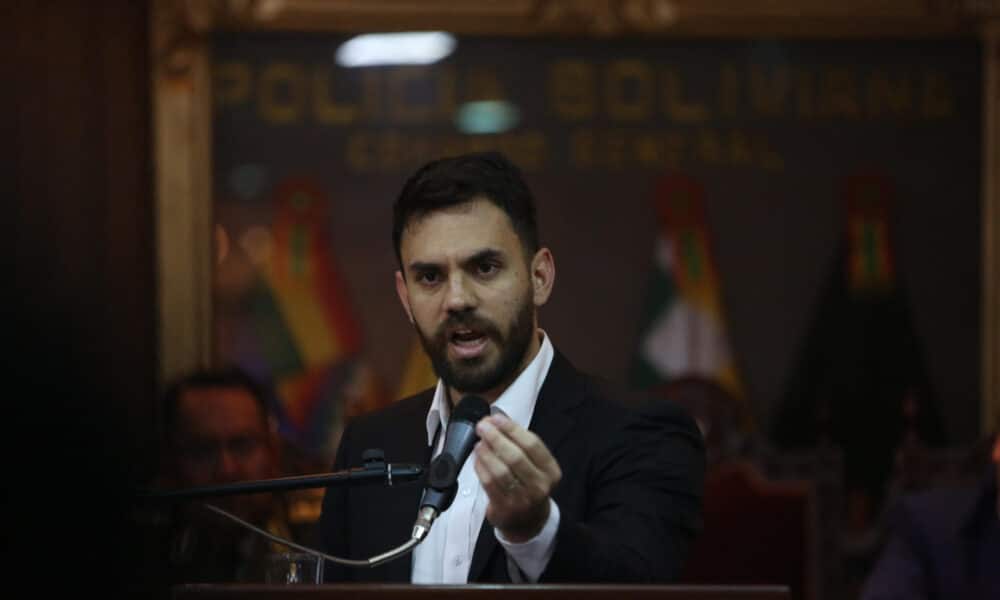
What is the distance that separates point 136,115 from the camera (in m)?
4.13

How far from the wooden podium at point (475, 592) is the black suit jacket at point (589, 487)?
0.51 metres

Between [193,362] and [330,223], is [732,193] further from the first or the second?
[193,362]

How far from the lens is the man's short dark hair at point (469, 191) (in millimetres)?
2000

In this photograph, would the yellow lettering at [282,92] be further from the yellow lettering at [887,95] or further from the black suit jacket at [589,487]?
the black suit jacket at [589,487]

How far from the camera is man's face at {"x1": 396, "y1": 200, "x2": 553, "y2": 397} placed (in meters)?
1.94

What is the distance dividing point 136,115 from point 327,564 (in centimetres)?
245

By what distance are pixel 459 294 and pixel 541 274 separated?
19 centimetres

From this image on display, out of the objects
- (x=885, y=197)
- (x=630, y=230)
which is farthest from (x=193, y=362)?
(x=885, y=197)

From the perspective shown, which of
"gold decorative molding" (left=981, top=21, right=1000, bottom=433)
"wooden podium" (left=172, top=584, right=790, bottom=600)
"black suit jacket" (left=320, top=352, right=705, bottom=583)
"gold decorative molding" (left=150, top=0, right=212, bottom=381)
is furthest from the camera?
"gold decorative molding" (left=981, top=21, right=1000, bottom=433)

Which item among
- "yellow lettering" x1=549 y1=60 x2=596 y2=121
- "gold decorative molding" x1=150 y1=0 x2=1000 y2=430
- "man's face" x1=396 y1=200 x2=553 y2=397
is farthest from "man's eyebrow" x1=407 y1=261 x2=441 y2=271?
"yellow lettering" x1=549 y1=60 x2=596 y2=121

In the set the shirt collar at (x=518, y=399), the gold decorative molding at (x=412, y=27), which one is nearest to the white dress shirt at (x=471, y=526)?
the shirt collar at (x=518, y=399)

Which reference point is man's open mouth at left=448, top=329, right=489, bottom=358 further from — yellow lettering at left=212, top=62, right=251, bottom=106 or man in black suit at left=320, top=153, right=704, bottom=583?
yellow lettering at left=212, top=62, right=251, bottom=106

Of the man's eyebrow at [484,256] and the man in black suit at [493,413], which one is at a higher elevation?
the man's eyebrow at [484,256]

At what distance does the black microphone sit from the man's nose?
0.30 metres
